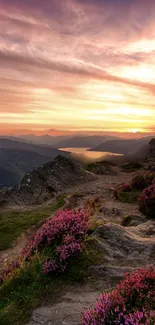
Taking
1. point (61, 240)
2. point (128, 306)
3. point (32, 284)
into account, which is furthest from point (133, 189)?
point (128, 306)

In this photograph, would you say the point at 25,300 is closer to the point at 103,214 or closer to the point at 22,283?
the point at 22,283

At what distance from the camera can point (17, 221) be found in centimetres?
2588

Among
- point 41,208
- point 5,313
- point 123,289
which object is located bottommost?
point 41,208

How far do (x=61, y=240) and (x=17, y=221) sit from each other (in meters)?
15.9

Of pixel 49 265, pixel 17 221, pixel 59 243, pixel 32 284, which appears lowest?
pixel 17 221

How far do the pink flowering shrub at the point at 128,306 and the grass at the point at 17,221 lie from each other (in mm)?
13981

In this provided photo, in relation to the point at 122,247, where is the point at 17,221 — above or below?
below

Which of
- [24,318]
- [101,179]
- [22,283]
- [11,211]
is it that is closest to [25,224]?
[11,211]

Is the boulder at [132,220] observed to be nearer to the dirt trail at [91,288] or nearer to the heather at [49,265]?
the dirt trail at [91,288]

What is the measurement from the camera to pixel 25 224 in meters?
24.6

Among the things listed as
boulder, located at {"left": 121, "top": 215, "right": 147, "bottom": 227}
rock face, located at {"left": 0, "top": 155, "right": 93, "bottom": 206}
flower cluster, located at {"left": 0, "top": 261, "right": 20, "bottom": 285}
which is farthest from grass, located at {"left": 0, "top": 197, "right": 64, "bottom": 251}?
flower cluster, located at {"left": 0, "top": 261, "right": 20, "bottom": 285}

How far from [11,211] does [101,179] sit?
18.9 m

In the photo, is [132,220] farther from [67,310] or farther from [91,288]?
[67,310]

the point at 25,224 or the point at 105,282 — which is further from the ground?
the point at 105,282
